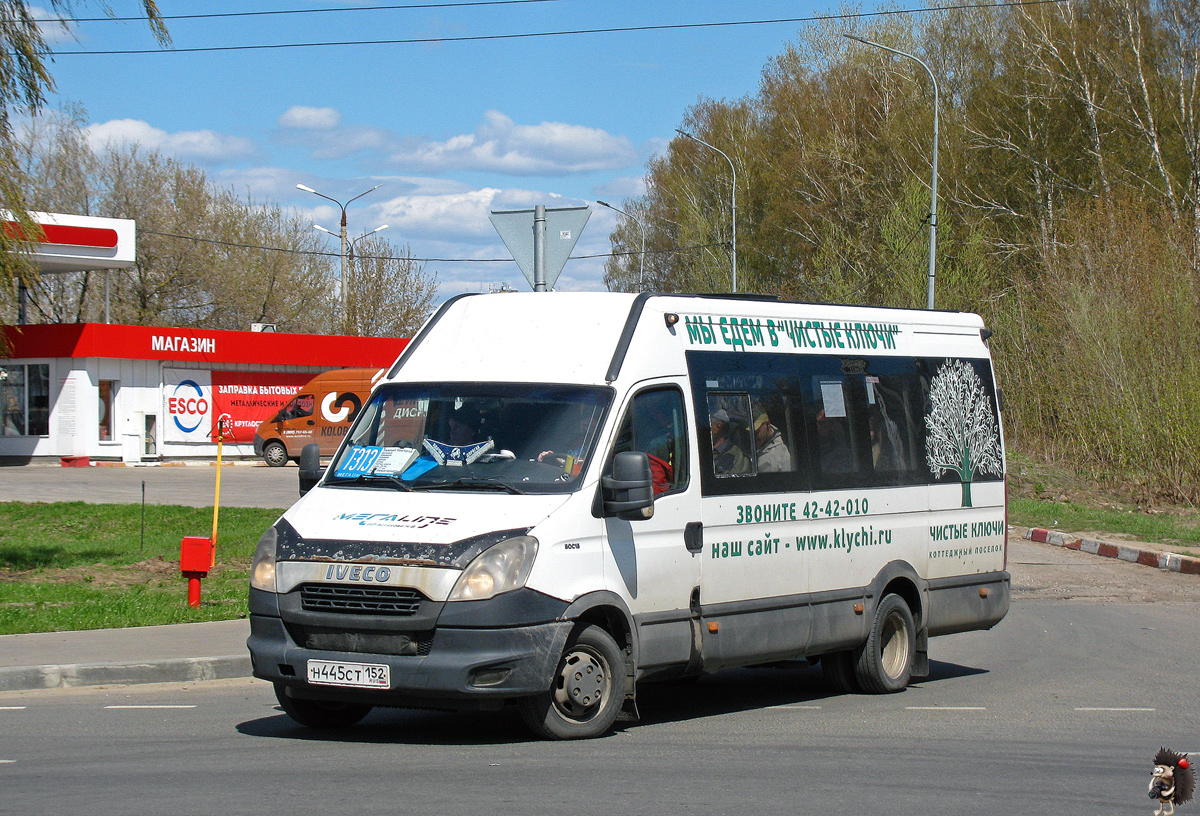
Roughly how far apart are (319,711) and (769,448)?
3319 mm

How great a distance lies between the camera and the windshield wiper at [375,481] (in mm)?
7340

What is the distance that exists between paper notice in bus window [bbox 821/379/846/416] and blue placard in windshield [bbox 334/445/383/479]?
324cm

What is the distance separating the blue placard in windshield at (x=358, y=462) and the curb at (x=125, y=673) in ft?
8.69

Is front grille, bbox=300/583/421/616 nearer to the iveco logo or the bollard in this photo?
the iveco logo

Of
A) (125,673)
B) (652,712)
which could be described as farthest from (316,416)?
(652,712)

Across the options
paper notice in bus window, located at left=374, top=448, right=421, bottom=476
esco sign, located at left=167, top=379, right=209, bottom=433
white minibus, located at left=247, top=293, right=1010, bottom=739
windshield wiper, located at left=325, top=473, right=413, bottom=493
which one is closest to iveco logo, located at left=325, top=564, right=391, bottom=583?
white minibus, located at left=247, top=293, right=1010, bottom=739

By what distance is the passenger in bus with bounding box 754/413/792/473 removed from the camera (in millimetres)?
8445

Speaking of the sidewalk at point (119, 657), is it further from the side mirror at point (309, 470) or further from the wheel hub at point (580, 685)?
the wheel hub at point (580, 685)

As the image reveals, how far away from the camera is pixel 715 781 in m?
6.21

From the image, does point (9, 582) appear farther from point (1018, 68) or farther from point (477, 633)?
point (1018, 68)

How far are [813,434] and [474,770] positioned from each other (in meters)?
3.68

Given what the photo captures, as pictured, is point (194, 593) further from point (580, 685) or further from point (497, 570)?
point (497, 570)

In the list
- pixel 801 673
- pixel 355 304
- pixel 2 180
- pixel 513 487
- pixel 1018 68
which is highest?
pixel 1018 68

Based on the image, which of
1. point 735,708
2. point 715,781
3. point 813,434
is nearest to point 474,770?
point 715,781
